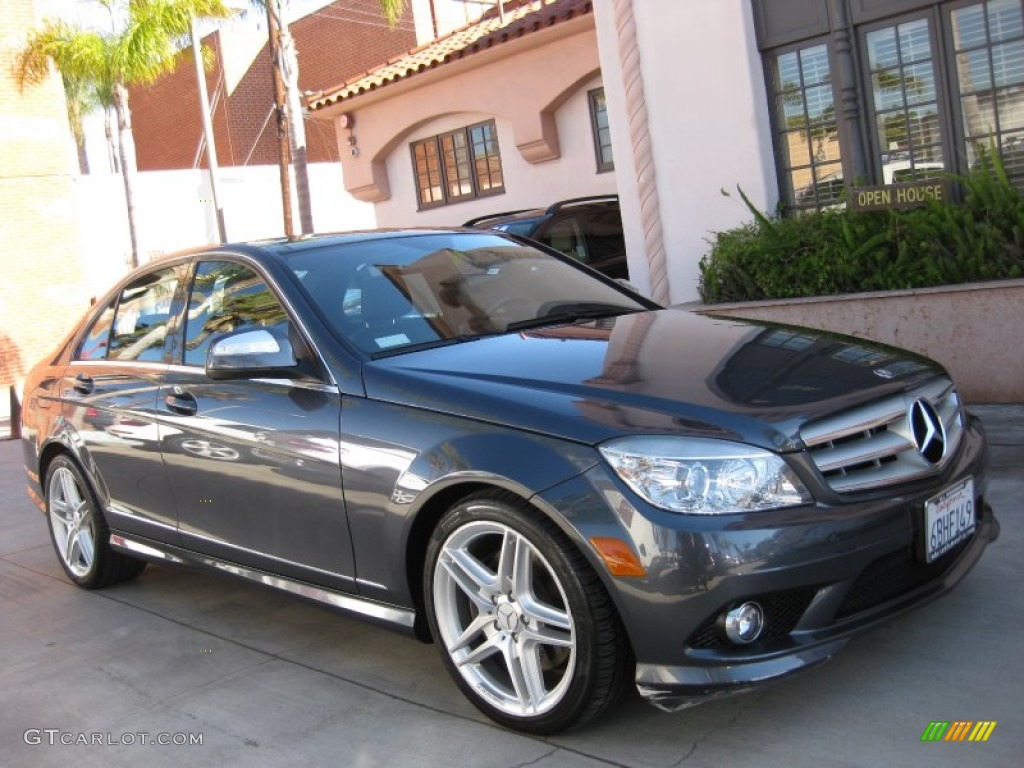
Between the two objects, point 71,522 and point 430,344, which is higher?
point 430,344

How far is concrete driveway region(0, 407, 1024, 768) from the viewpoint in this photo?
11.1 feet

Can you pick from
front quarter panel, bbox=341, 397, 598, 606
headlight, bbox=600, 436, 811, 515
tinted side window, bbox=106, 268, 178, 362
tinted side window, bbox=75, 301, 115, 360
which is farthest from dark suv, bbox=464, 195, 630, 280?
headlight, bbox=600, 436, 811, 515

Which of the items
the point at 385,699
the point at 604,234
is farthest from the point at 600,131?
the point at 385,699

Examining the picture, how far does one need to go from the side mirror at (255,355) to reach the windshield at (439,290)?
0.21 m

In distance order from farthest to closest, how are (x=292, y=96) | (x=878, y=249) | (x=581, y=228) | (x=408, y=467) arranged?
(x=292, y=96), (x=581, y=228), (x=878, y=249), (x=408, y=467)

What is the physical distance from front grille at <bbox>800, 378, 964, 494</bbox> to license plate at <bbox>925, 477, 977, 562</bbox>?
0.33ft

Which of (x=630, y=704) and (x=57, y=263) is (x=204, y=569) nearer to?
(x=630, y=704)

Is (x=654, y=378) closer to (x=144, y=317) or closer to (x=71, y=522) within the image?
(x=144, y=317)

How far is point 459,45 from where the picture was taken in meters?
17.6

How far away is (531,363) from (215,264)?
5.96 ft

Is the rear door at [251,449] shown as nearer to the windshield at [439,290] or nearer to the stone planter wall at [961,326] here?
the windshield at [439,290]

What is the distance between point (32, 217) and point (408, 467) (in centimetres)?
2102


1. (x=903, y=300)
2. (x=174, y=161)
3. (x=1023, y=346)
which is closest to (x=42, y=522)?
(x=903, y=300)

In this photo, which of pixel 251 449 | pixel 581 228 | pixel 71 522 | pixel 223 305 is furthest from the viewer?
pixel 581 228
